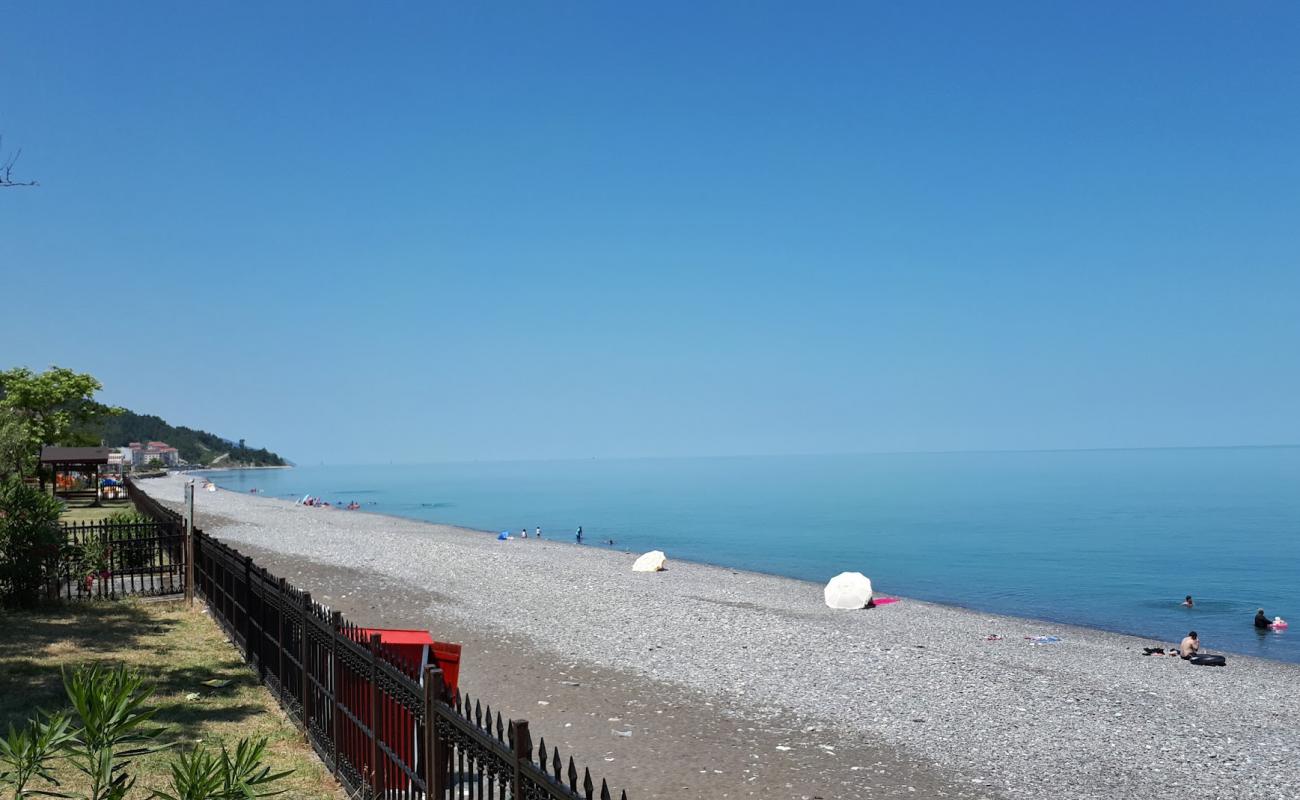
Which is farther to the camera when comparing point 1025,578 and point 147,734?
point 1025,578

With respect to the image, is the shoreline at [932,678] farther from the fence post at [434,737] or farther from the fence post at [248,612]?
the fence post at [248,612]

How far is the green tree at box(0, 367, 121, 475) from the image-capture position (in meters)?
57.1

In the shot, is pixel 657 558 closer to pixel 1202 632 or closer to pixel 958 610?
pixel 958 610

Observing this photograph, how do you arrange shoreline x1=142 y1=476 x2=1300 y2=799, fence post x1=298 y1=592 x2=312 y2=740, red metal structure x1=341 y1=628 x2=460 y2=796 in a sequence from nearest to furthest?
red metal structure x1=341 y1=628 x2=460 y2=796, fence post x1=298 y1=592 x2=312 y2=740, shoreline x1=142 y1=476 x2=1300 y2=799

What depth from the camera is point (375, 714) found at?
7.16 metres

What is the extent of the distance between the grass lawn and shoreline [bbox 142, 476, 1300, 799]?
401 centimetres

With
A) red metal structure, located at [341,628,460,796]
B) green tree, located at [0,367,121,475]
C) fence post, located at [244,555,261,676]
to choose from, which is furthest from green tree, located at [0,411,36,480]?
red metal structure, located at [341,628,460,796]

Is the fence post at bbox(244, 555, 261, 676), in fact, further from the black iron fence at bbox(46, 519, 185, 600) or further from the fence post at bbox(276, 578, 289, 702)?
the black iron fence at bbox(46, 519, 185, 600)

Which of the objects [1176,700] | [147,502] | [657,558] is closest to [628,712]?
[1176,700]

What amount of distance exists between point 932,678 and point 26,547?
16720mm

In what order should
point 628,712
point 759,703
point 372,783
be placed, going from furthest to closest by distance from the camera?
point 759,703, point 628,712, point 372,783

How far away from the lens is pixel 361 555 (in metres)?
39.0

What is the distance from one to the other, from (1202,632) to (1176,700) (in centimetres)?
1806

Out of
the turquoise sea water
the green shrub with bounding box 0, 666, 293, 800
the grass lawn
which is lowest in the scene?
the turquoise sea water
